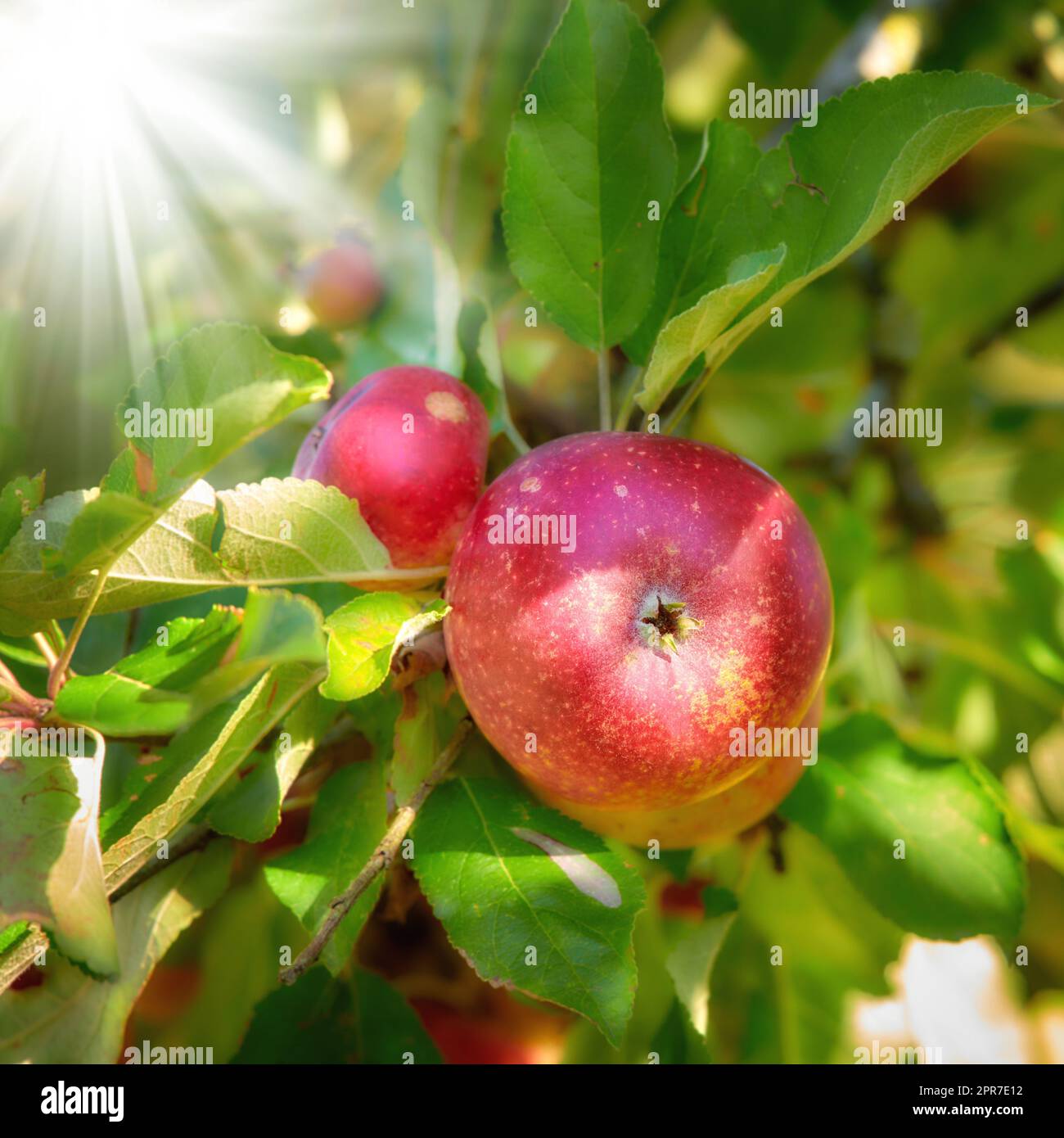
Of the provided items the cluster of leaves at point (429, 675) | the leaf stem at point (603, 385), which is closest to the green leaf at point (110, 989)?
the cluster of leaves at point (429, 675)

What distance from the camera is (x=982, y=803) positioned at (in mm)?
786

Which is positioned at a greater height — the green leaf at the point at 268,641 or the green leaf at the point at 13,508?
the green leaf at the point at 13,508

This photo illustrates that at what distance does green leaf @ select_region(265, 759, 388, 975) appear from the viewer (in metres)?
0.61

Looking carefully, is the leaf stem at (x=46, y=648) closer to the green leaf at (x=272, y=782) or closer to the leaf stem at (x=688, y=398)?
the green leaf at (x=272, y=782)

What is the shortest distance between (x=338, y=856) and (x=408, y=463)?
26cm

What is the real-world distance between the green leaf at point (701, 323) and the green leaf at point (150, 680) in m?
0.31

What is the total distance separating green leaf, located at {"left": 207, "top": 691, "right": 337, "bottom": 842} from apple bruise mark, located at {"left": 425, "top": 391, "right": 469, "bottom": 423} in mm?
205

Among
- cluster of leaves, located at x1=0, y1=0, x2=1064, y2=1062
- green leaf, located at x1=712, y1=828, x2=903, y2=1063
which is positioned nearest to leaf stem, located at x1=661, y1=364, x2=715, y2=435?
cluster of leaves, located at x1=0, y1=0, x2=1064, y2=1062

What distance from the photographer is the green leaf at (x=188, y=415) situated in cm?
49
